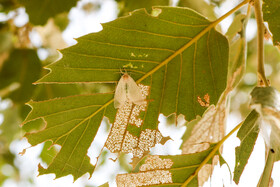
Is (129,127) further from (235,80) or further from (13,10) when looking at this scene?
(13,10)

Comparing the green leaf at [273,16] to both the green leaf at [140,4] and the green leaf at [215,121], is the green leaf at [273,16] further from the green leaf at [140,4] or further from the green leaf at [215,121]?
the green leaf at [140,4]

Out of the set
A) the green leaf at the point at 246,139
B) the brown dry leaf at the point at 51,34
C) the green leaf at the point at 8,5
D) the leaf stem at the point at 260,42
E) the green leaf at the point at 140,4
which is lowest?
the green leaf at the point at 246,139

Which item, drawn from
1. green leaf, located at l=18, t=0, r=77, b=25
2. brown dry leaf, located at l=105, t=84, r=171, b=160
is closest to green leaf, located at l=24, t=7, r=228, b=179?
brown dry leaf, located at l=105, t=84, r=171, b=160

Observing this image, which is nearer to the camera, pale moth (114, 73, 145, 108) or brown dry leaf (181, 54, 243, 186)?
pale moth (114, 73, 145, 108)

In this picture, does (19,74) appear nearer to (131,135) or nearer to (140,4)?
(140,4)

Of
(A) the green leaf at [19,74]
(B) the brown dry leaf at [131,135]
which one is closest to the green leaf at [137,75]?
(B) the brown dry leaf at [131,135]

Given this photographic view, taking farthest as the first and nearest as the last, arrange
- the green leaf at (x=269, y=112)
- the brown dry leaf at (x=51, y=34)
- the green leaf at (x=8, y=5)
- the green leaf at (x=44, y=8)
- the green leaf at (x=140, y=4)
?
the brown dry leaf at (x=51, y=34)
the green leaf at (x=8, y=5)
the green leaf at (x=140, y=4)
the green leaf at (x=44, y=8)
the green leaf at (x=269, y=112)

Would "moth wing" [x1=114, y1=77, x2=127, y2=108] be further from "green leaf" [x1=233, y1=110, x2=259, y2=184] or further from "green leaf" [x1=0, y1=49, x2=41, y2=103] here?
"green leaf" [x1=0, y1=49, x2=41, y2=103]
